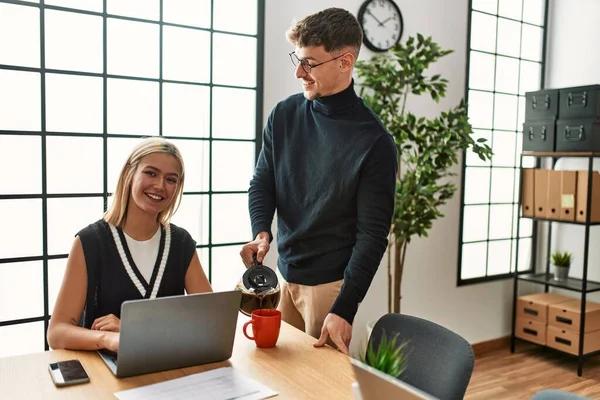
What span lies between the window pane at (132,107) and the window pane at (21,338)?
3.29 ft

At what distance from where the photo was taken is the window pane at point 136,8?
274 cm

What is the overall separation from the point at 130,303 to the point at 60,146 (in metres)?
1.70

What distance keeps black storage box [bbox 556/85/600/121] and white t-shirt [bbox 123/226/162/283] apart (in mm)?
3244

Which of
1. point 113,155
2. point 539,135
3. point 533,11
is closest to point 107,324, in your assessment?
point 113,155

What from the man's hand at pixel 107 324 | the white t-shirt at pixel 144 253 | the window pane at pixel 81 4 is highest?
the window pane at pixel 81 4

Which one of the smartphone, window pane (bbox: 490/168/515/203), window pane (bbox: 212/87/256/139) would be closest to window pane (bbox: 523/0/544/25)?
window pane (bbox: 490/168/515/203)

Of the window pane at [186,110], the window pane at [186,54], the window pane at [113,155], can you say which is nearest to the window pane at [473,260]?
the window pane at [186,110]

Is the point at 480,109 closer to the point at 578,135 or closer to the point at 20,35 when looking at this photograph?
the point at 578,135

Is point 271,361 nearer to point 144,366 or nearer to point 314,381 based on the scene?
point 314,381

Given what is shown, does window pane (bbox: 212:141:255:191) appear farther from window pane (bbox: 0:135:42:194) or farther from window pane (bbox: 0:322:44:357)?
window pane (bbox: 0:322:44:357)

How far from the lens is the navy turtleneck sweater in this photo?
179 cm

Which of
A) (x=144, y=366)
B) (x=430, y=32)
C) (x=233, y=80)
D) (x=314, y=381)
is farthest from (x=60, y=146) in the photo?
(x=430, y=32)

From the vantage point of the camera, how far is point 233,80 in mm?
3129

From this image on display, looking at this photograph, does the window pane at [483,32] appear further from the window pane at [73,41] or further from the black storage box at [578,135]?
the window pane at [73,41]
